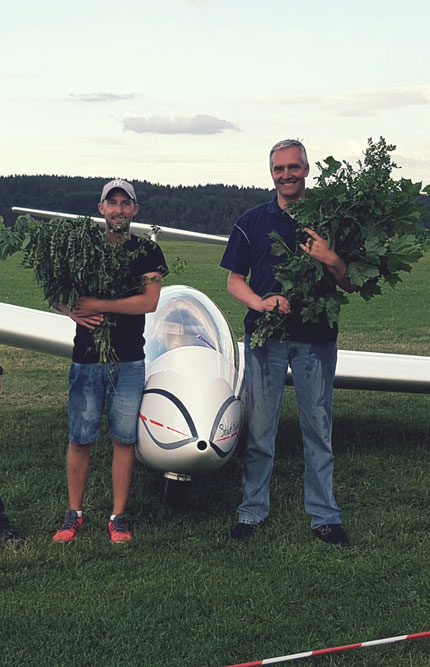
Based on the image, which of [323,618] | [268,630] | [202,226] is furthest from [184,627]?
[202,226]

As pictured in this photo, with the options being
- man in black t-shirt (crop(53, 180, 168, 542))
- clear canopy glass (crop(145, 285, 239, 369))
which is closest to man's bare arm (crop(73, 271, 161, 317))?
man in black t-shirt (crop(53, 180, 168, 542))

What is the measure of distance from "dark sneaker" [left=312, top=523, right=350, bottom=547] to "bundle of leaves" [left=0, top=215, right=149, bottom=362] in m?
1.82

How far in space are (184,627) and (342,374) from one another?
13.2ft

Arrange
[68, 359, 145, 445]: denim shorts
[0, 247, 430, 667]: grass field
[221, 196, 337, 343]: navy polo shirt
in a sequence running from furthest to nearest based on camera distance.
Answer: [221, 196, 337, 343]: navy polo shirt < [68, 359, 145, 445]: denim shorts < [0, 247, 430, 667]: grass field

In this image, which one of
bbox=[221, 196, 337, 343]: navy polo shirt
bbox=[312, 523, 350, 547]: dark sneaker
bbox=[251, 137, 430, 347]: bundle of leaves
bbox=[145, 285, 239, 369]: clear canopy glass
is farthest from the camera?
bbox=[145, 285, 239, 369]: clear canopy glass

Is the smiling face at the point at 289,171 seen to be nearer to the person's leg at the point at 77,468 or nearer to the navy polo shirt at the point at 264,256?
the navy polo shirt at the point at 264,256

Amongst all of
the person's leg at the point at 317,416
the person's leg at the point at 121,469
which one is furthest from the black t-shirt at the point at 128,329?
the person's leg at the point at 317,416

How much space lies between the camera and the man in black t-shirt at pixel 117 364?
15.4 feet

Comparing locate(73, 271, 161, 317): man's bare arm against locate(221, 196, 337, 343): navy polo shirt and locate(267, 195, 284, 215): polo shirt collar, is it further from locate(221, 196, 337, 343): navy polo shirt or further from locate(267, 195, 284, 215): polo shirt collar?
locate(267, 195, 284, 215): polo shirt collar

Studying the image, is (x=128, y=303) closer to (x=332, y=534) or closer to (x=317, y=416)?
(x=317, y=416)

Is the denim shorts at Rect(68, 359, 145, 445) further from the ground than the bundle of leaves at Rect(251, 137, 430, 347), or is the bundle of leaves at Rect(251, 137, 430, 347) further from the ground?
the bundle of leaves at Rect(251, 137, 430, 347)

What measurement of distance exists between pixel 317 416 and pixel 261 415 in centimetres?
37

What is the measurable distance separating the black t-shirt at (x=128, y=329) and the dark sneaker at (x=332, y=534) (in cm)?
170

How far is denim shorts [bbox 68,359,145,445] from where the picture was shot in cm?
479
